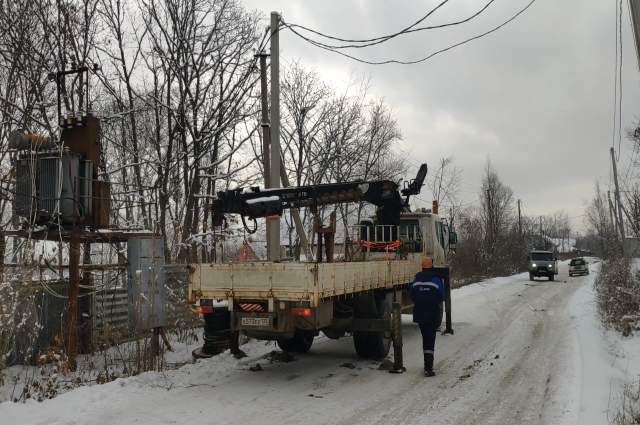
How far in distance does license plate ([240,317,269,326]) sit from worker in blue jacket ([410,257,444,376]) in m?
2.63

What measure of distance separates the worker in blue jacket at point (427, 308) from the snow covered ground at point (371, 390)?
1.39 feet

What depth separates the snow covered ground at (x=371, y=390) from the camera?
245 inches

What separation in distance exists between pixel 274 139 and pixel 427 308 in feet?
21.8

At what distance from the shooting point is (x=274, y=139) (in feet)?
44.6

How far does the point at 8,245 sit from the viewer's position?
1119cm

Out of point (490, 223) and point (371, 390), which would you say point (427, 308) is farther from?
point (490, 223)

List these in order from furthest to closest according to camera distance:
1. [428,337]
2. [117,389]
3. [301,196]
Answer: [301,196] → [428,337] → [117,389]

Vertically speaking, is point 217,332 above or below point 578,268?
Answer: above

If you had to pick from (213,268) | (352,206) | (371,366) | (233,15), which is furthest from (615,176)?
(213,268)

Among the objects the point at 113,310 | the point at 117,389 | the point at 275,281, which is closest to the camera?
the point at 117,389

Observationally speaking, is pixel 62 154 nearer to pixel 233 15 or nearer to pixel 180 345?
pixel 180 345

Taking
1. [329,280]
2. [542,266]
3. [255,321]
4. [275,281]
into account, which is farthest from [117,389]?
[542,266]

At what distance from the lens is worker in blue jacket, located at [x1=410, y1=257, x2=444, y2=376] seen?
862 centimetres

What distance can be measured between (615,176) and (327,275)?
37351 millimetres
